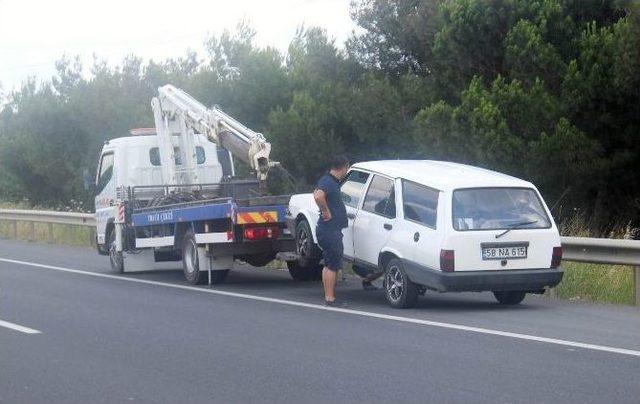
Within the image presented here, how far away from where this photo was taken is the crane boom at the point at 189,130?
18.9m

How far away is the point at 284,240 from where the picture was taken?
16781mm

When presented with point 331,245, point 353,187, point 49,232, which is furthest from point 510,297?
point 49,232

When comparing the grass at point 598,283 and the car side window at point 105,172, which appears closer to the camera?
the grass at point 598,283

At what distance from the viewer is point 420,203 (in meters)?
13.7

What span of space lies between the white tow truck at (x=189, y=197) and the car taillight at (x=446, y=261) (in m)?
4.04

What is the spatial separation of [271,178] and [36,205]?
16.6m

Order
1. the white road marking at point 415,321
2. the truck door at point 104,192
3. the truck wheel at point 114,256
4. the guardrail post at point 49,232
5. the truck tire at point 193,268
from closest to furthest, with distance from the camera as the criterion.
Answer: the white road marking at point 415,321, the truck tire at point 193,268, the truck wheel at point 114,256, the truck door at point 104,192, the guardrail post at point 49,232

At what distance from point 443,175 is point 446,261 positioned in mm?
1347

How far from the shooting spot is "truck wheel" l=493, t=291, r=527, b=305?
13.9 meters

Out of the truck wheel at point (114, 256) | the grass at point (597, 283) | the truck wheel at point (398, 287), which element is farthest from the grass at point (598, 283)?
the truck wheel at point (114, 256)

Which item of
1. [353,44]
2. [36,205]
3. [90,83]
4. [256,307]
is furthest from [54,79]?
[256,307]

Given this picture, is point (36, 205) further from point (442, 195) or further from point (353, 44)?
point (442, 195)

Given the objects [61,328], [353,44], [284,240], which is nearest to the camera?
[61,328]

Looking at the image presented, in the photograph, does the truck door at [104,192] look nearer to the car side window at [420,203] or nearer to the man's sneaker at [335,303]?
the man's sneaker at [335,303]
